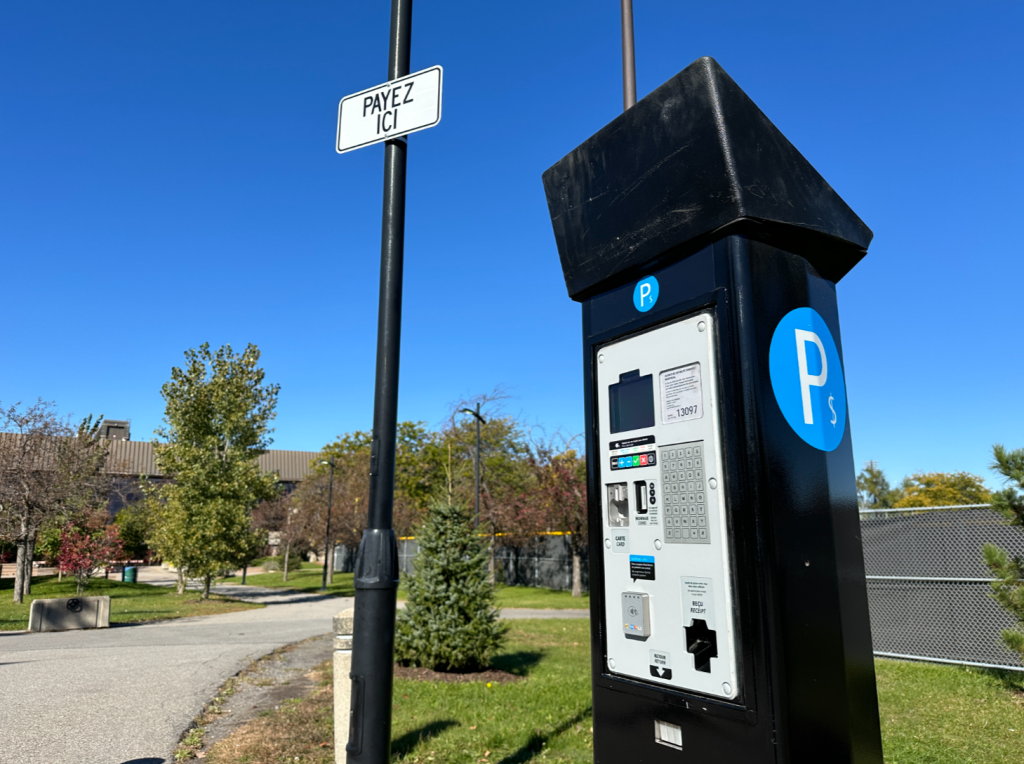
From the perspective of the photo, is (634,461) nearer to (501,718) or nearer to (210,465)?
(501,718)

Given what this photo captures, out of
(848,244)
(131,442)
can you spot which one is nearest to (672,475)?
(848,244)

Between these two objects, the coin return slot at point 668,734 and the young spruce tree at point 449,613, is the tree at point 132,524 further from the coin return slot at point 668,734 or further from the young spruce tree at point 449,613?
the coin return slot at point 668,734

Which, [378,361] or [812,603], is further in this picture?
[378,361]

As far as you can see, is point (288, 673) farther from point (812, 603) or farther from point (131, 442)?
point (131, 442)

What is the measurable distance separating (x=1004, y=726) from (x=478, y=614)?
5.45 m

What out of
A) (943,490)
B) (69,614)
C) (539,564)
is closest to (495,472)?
(539,564)

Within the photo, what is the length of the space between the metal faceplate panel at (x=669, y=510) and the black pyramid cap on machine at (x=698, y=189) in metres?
0.36

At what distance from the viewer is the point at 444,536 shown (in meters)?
9.23

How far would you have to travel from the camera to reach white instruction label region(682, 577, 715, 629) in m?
2.51

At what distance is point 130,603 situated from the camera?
19.9 m

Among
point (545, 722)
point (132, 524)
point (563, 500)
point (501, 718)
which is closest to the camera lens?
point (545, 722)

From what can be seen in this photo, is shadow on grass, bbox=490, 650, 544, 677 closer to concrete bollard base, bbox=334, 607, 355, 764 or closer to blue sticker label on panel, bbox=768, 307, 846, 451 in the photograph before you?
concrete bollard base, bbox=334, 607, 355, 764

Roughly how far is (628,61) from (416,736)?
18.1ft

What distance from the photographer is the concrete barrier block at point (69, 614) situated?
13258mm
